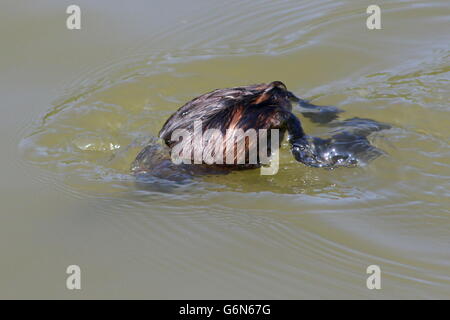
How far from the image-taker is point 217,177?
239 inches

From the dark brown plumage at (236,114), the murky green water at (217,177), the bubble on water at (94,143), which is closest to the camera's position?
the murky green water at (217,177)

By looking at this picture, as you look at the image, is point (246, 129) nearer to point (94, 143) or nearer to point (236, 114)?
point (236, 114)

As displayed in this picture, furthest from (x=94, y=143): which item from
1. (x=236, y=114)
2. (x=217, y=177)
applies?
(x=236, y=114)

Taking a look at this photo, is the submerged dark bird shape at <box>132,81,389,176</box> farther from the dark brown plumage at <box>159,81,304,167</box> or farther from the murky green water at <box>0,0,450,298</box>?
the murky green water at <box>0,0,450,298</box>

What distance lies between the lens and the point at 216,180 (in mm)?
6043

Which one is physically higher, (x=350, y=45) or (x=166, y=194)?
(x=350, y=45)

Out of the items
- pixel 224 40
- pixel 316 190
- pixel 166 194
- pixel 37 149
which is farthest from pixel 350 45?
pixel 37 149

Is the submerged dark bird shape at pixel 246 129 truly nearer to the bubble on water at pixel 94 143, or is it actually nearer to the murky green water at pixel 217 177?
the murky green water at pixel 217 177

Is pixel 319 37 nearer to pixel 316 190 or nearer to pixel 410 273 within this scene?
pixel 316 190

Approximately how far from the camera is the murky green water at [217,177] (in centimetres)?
489

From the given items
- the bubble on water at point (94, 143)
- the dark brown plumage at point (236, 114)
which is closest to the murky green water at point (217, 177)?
the bubble on water at point (94, 143)

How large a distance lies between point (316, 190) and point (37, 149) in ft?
9.02

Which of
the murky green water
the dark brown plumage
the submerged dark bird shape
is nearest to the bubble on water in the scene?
the murky green water

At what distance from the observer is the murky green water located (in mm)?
4887
